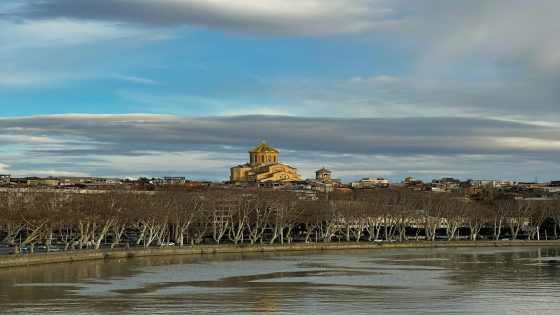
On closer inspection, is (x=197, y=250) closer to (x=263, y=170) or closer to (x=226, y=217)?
(x=226, y=217)

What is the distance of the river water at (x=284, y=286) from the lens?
41.3 m

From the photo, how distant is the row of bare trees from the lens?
7388 cm

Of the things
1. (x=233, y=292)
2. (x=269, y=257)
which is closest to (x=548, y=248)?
(x=269, y=257)

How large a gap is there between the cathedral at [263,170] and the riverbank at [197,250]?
277ft

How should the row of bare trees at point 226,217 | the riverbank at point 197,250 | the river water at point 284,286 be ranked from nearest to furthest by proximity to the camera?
the river water at point 284,286
the riverbank at point 197,250
the row of bare trees at point 226,217

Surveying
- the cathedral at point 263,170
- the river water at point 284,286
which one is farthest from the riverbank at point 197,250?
the cathedral at point 263,170

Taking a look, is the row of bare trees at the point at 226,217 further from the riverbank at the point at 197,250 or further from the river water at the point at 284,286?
the river water at the point at 284,286

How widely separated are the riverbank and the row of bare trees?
7.14 feet

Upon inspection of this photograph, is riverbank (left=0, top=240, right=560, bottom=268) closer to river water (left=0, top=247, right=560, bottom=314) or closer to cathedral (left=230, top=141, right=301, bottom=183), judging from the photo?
river water (left=0, top=247, right=560, bottom=314)

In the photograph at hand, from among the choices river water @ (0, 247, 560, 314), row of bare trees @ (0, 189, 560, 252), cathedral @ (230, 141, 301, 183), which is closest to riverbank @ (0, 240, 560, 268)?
river water @ (0, 247, 560, 314)

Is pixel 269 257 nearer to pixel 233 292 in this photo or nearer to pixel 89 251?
pixel 89 251

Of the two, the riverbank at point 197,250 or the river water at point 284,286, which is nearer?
the river water at point 284,286

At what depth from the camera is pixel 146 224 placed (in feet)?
260

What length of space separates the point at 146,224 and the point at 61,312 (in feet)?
131
